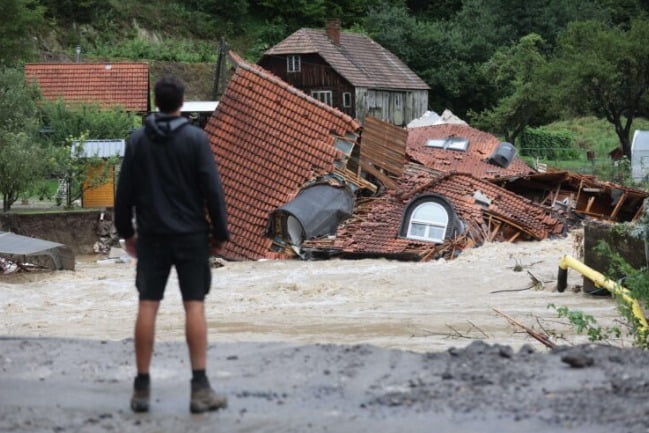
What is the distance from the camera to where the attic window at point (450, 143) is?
43.9 meters

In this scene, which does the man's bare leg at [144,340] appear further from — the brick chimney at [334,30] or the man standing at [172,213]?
the brick chimney at [334,30]

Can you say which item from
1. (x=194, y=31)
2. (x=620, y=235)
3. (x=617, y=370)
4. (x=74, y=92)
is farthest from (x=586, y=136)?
(x=617, y=370)

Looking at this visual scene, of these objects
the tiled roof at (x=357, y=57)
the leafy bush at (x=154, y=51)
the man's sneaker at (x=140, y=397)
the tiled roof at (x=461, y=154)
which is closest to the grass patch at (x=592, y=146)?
the tiled roof at (x=461, y=154)

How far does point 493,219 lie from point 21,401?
25089 mm

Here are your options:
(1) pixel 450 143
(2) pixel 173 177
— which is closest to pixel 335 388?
(2) pixel 173 177

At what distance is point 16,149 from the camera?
3189cm

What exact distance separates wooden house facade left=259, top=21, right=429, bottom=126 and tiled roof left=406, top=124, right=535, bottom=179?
53.3 feet

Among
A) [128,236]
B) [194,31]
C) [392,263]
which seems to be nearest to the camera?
[128,236]

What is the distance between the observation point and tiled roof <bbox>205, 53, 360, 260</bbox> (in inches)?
A: 1276

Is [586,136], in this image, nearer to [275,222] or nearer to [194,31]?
[194,31]

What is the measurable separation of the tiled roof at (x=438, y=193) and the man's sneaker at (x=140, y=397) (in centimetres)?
2244

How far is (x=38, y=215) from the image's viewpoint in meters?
31.7

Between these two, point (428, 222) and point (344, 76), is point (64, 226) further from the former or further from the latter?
point (344, 76)

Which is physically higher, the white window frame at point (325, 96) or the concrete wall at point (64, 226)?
the white window frame at point (325, 96)
